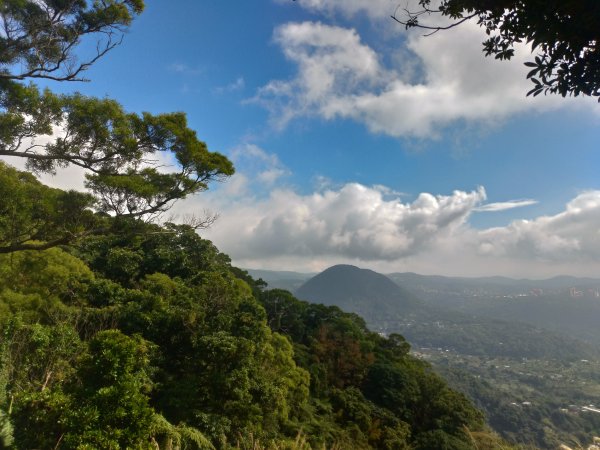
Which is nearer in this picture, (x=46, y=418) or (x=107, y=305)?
(x=46, y=418)

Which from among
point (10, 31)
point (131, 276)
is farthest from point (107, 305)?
point (10, 31)

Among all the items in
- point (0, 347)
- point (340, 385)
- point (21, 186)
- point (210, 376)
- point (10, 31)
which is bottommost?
point (340, 385)

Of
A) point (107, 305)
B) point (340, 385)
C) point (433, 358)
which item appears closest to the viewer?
point (107, 305)

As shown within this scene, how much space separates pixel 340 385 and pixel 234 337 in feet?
51.9

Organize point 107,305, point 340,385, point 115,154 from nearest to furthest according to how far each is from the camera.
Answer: point 115,154, point 107,305, point 340,385

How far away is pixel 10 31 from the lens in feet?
22.0

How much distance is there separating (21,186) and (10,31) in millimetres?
2884

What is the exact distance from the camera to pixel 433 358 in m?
172

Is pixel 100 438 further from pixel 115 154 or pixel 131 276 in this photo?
pixel 131 276

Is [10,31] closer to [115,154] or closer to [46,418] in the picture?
[115,154]

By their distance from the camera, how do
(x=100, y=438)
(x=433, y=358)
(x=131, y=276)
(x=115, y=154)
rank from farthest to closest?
1. (x=433, y=358)
2. (x=131, y=276)
3. (x=115, y=154)
4. (x=100, y=438)

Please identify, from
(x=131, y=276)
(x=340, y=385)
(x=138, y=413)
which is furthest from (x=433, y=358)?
(x=138, y=413)

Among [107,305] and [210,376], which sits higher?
[107,305]

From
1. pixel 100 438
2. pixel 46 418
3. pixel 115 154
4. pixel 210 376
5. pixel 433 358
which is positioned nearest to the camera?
pixel 100 438
